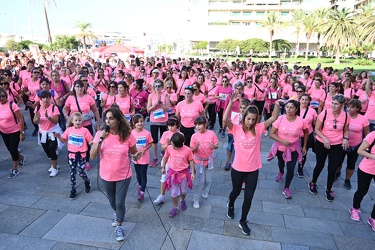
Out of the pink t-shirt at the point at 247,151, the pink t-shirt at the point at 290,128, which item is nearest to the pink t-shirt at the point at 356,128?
the pink t-shirt at the point at 290,128

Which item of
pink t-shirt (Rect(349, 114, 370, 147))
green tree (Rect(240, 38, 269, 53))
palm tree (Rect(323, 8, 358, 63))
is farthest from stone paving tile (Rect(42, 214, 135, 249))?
green tree (Rect(240, 38, 269, 53))

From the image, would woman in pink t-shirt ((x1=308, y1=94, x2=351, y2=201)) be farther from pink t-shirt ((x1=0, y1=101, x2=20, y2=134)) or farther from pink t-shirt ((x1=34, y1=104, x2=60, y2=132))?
pink t-shirt ((x1=0, y1=101, x2=20, y2=134))

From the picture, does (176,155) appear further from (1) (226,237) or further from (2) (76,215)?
(2) (76,215)

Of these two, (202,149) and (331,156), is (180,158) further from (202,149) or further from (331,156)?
(331,156)

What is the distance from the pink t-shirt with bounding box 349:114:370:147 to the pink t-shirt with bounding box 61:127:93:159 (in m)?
4.56

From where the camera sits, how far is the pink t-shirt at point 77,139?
15.6ft

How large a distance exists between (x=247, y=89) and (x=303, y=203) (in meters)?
4.09

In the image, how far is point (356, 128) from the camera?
498 cm

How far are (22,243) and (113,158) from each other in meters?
1.69

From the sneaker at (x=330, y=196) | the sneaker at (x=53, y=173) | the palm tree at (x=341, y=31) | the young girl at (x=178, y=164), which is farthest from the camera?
the palm tree at (x=341, y=31)

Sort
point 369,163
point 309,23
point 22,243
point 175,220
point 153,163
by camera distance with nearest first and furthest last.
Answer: point 22,243, point 369,163, point 175,220, point 153,163, point 309,23

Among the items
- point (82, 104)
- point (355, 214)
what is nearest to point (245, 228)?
point (355, 214)

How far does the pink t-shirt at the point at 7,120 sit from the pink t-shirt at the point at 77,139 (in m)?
1.36

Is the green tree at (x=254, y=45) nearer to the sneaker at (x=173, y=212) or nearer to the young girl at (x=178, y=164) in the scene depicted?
the young girl at (x=178, y=164)
